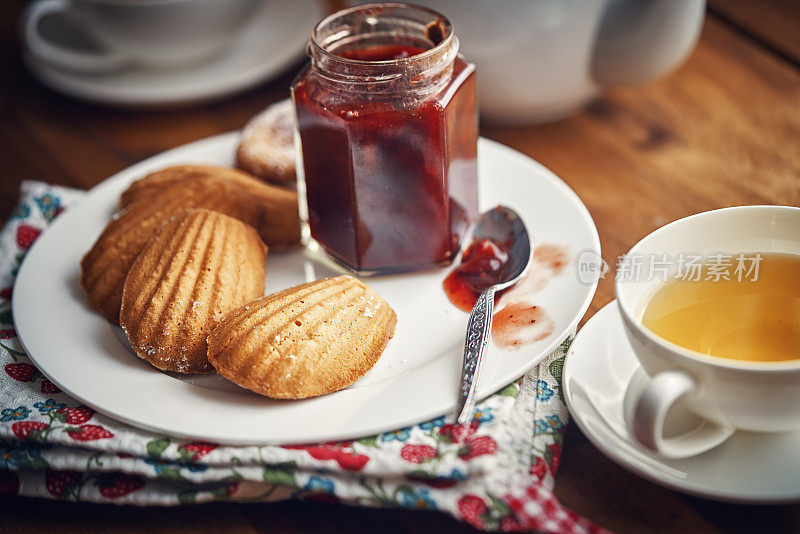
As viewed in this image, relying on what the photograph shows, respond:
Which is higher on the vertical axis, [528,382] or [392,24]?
[392,24]

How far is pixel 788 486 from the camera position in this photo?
0.77 m

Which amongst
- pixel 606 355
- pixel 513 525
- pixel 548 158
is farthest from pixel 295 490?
pixel 548 158

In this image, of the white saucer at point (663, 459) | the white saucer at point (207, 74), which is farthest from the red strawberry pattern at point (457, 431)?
the white saucer at point (207, 74)

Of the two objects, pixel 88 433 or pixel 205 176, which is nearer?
pixel 88 433

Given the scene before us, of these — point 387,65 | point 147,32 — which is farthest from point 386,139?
point 147,32

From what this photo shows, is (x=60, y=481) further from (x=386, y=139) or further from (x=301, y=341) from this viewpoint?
(x=386, y=139)

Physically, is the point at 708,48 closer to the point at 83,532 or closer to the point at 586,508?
the point at 586,508

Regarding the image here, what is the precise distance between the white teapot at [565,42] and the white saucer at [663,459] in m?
0.60

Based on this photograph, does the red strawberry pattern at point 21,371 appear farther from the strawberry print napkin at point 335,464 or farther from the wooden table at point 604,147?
the wooden table at point 604,147

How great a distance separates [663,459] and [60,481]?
63 centimetres

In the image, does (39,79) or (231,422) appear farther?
(39,79)

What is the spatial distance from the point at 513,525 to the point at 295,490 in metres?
0.22

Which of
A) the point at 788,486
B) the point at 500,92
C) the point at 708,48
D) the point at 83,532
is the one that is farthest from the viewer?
the point at 708,48

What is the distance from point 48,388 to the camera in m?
0.99
